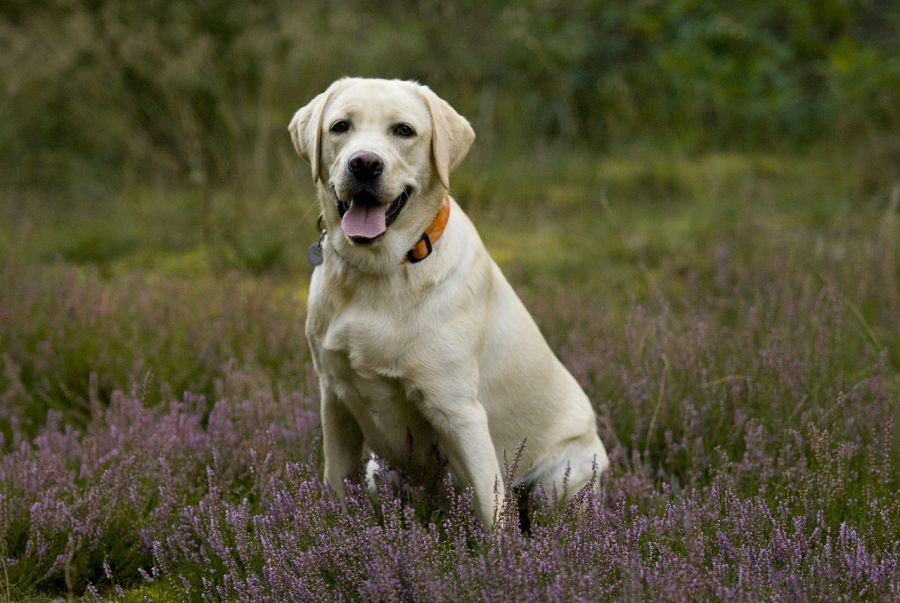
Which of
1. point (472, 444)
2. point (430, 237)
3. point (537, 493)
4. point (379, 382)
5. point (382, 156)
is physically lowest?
point (537, 493)

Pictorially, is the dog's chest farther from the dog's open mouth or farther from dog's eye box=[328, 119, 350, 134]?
dog's eye box=[328, 119, 350, 134]

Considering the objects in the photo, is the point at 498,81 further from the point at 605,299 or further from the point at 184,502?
the point at 184,502

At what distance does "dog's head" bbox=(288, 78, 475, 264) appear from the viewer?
9.43 feet

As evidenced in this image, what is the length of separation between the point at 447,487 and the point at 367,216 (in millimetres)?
797

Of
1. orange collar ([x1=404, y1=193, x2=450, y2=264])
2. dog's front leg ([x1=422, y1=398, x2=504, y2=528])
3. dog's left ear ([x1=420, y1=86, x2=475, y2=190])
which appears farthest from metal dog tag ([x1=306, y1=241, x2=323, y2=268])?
dog's front leg ([x1=422, y1=398, x2=504, y2=528])

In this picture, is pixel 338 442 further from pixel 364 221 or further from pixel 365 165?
pixel 365 165

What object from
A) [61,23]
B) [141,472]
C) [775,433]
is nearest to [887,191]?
[775,433]

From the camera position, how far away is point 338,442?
3168 millimetres

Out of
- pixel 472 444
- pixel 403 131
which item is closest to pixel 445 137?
pixel 403 131

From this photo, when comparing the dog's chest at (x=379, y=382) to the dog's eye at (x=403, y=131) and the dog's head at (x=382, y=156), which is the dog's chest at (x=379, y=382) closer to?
the dog's head at (x=382, y=156)

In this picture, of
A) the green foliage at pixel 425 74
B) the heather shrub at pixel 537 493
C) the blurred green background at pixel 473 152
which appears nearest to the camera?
the heather shrub at pixel 537 493

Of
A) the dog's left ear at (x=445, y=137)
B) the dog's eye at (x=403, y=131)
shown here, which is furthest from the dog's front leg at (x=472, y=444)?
the dog's eye at (x=403, y=131)

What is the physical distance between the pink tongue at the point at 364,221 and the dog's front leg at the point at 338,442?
0.54m

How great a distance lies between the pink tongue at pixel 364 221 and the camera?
2875 mm
